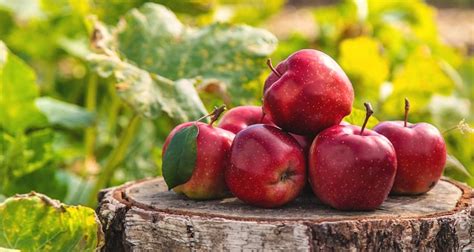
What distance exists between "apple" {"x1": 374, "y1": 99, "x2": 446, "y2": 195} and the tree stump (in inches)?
1.1

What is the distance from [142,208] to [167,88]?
1.94 ft

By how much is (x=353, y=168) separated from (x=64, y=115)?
1.59m

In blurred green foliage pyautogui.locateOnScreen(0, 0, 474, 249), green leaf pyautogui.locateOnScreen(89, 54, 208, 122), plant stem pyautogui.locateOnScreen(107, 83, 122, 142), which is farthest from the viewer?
plant stem pyautogui.locateOnScreen(107, 83, 122, 142)

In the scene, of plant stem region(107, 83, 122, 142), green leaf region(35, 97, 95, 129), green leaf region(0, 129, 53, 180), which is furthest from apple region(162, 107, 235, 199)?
plant stem region(107, 83, 122, 142)

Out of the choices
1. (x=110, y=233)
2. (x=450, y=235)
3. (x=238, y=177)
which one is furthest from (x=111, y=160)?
(x=450, y=235)

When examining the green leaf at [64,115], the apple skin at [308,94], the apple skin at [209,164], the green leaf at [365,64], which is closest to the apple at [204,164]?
the apple skin at [209,164]

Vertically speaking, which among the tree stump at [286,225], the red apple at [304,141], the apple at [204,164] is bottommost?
the tree stump at [286,225]

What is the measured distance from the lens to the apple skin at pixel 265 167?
1844 millimetres

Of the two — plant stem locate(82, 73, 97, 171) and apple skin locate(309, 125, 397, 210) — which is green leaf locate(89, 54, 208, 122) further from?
plant stem locate(82, 73, 97, 171)

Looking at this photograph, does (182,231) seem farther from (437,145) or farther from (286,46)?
(286,46)

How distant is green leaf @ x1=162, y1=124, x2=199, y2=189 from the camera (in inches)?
75.4

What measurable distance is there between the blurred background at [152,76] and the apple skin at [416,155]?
0.11 metres

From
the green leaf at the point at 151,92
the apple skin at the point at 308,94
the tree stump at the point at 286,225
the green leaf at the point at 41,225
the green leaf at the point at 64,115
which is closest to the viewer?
the tree stump at the point at 286,225

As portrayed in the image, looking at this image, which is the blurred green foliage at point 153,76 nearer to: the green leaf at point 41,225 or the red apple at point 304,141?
the green leaf at point 41,225
